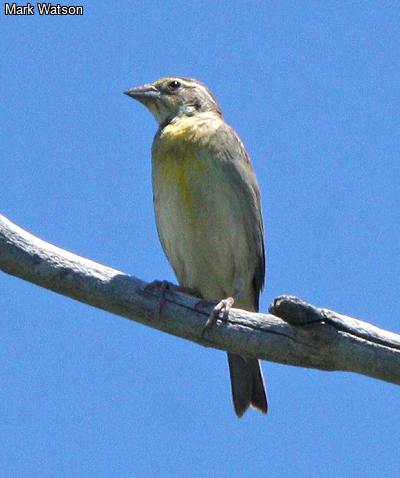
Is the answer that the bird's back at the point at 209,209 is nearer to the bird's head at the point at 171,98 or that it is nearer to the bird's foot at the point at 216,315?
the bird's head at the point at 171,98

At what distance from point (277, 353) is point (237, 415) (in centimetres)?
206

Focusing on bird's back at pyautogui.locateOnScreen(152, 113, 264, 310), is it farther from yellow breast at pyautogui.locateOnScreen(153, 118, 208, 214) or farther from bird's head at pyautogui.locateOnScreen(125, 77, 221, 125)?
bird's head at pyautogui.locateOnScreen(125, 77, 221, 125)

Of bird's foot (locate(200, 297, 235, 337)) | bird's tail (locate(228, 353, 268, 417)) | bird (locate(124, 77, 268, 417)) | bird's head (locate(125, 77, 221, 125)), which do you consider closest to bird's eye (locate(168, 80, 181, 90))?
bird's head (locate(125, 77, 221, 125))

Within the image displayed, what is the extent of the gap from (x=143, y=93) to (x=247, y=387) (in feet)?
9.34

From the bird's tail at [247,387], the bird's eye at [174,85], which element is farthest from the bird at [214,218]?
the bird's eye at [174,85]

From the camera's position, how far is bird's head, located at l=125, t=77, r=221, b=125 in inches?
366

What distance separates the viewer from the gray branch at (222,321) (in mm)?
6234

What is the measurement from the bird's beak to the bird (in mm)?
471

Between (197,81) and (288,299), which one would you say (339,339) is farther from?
(197,81)

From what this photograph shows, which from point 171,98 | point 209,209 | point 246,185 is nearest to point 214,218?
point 209,209

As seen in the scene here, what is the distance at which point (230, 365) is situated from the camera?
8727mm

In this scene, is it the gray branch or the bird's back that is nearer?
the gray branch

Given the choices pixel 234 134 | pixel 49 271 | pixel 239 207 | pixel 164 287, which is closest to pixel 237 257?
pixel 239 207

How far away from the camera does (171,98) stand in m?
9.36
